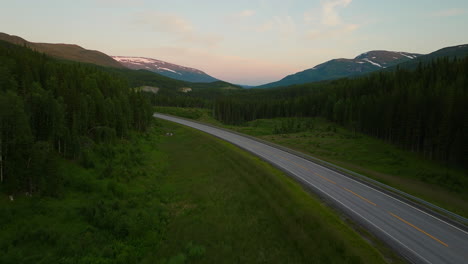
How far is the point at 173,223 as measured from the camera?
833 inches

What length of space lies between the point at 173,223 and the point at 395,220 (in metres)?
19.0

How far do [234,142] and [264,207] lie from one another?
113 ft

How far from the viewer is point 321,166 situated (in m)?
37.0

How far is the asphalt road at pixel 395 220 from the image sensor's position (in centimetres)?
1592

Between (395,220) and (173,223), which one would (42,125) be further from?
(395,220)

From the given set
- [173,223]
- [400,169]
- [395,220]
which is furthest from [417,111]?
[173,223]

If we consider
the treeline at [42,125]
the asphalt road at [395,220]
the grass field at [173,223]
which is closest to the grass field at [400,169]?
the asphalt road at [395,220]

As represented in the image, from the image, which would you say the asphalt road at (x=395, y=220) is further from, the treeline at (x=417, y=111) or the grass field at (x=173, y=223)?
the treeline at (x=417, y=111)

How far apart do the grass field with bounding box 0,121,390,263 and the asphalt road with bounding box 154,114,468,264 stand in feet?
6.43

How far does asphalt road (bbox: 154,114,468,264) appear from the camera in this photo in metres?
15.9

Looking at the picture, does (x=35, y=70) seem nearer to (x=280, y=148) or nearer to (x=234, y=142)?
(x=234, y=142)

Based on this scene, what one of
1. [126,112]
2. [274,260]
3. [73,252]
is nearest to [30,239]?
[73,252]

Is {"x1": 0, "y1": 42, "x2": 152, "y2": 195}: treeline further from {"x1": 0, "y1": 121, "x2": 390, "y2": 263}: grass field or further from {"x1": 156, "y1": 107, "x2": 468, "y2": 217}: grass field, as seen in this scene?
{"x1": 156, "y1": 107, "x2": 468, "y2": 217}: grass field

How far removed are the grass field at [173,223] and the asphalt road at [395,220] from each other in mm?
1959
